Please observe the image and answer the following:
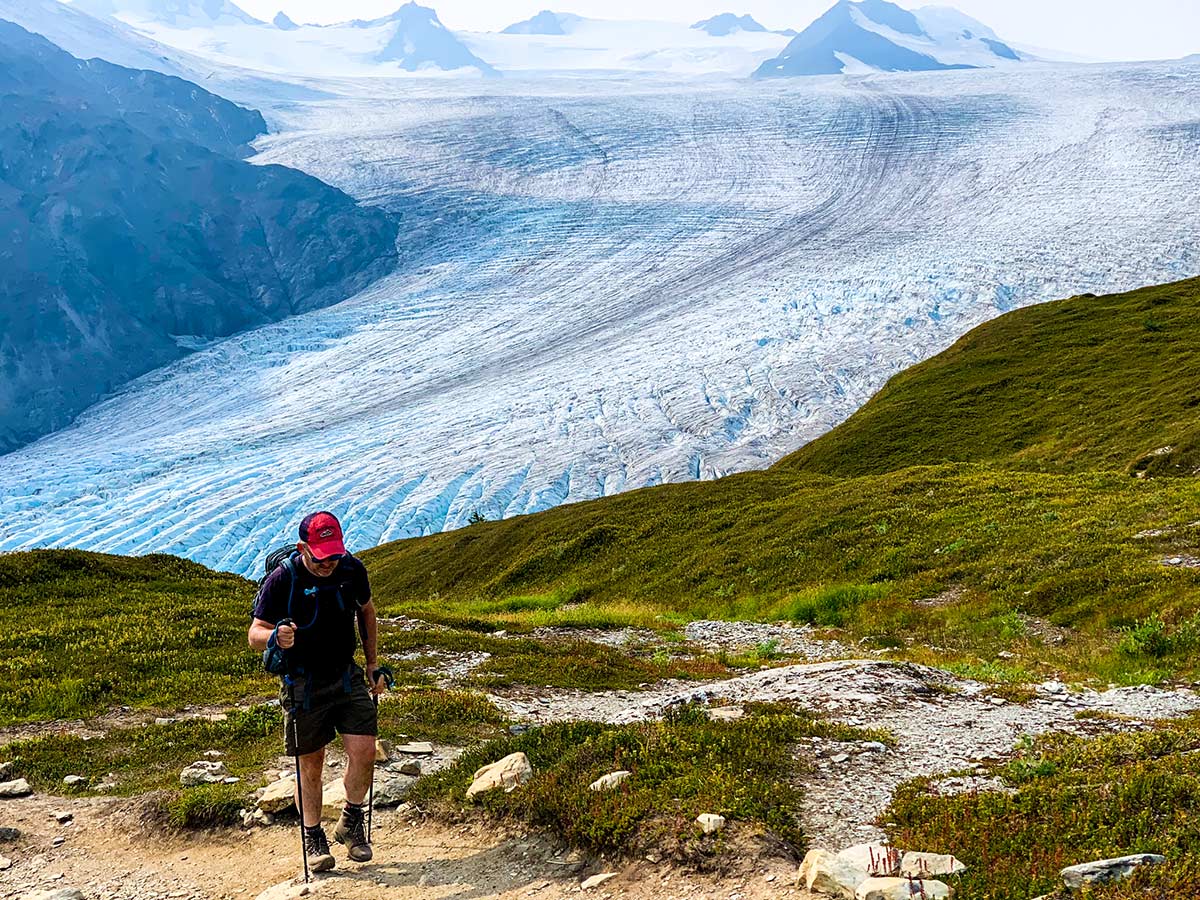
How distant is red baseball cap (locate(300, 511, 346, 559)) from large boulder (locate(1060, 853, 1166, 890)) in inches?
218

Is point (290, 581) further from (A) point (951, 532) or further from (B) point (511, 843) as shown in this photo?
(A) point (951, 532)

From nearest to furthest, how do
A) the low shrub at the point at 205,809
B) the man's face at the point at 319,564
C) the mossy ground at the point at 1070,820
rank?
the mossy ground at the point at 1070,820, the man's face at the point at 319,564, the low shrub at the point at 205,809

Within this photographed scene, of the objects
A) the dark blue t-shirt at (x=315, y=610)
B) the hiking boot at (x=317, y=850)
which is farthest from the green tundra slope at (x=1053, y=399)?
the hiking boot at (x=317, y=850)

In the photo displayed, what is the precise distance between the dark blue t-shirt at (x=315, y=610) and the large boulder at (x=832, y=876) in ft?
12.9

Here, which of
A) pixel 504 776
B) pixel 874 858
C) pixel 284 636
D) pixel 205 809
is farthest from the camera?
pixel 205 809

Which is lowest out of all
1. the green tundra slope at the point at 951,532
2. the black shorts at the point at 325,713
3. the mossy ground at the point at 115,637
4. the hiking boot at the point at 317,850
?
the green tundra slope at the point at 951,532

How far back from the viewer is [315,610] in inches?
306

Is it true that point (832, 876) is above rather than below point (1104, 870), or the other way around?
below

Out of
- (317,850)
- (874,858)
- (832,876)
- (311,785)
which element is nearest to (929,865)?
(874,858)

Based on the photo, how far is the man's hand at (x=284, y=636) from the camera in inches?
291

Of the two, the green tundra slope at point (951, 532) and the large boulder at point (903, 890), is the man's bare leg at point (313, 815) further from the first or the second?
the green tundra slope at point (951, 532)

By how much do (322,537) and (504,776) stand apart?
277 centimetres

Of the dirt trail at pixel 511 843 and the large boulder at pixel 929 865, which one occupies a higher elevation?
the large boulder at pixel 929 865

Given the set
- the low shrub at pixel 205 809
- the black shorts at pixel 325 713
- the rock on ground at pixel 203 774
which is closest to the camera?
the black shorts at pixel 325 713
